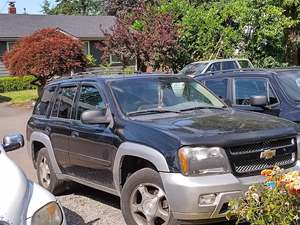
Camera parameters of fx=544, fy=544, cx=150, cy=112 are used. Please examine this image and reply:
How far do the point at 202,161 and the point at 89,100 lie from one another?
229 cm

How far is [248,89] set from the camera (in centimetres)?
885

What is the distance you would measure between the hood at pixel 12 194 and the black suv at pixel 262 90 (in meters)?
4.47

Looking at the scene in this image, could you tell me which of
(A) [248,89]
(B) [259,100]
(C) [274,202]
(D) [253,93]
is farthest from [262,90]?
(C) [274,202]

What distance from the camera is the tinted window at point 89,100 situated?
670 centimetres

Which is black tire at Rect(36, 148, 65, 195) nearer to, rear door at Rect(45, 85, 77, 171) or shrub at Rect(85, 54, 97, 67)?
rear door at Rect(45, 85, 77, 171)

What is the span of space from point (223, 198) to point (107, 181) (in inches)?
68.1

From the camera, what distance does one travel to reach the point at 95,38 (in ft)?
129

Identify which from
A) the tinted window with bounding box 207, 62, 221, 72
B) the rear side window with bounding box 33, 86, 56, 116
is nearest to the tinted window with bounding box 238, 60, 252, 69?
the tinted window with bounding box 207, 62, 221, 72

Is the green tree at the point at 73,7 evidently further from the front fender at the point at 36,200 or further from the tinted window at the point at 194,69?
the front fender at the point at 36,200

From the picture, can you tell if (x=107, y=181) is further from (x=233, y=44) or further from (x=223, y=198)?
(x=233, y=44)

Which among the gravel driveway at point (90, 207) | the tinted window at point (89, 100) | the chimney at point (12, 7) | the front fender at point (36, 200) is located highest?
the chimney at point (12, 7)

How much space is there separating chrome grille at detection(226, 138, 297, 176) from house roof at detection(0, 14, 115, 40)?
32.5 m

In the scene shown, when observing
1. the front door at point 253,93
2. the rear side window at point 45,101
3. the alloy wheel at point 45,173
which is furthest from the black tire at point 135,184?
the front door at point 253,93

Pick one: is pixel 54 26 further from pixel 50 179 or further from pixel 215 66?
pixel 50 179
